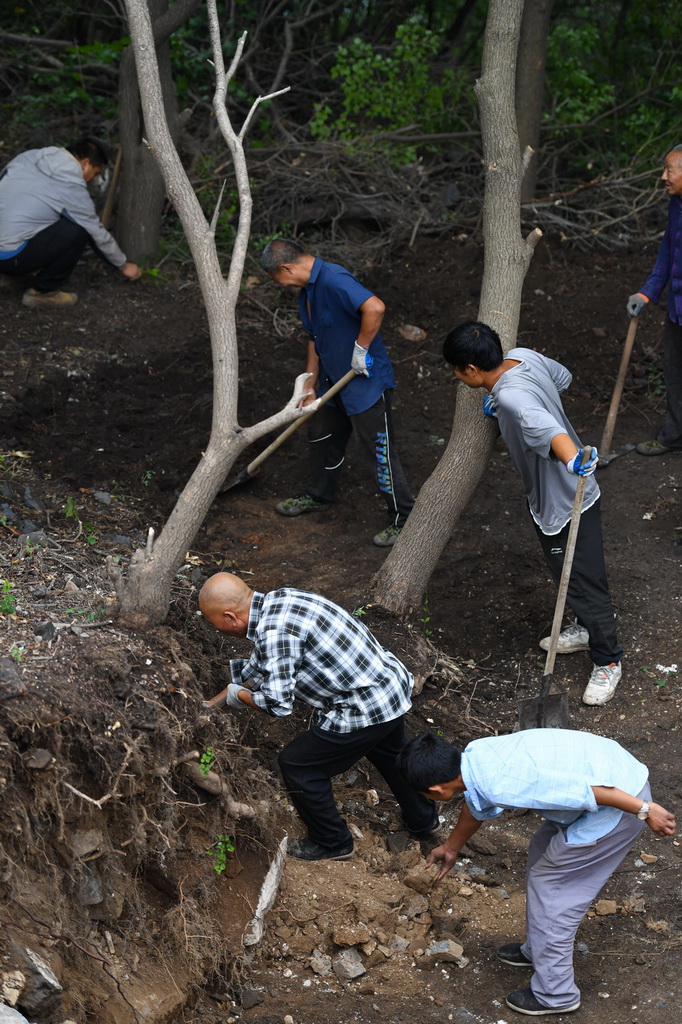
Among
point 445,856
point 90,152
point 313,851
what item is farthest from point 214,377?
point 90,152

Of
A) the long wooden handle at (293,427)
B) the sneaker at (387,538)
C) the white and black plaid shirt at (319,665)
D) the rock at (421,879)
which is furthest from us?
the sneaker at (387,538)

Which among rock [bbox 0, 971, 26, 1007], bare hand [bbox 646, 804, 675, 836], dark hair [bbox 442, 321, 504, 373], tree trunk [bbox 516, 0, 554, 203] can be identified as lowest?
rock [bbox 0, 971, 26, 1007]

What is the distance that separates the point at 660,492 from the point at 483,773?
308 cm

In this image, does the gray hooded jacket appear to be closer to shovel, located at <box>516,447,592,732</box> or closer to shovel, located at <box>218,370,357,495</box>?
shovel, located at <box>218,370,357,495</box>

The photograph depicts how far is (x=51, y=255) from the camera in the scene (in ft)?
22.4

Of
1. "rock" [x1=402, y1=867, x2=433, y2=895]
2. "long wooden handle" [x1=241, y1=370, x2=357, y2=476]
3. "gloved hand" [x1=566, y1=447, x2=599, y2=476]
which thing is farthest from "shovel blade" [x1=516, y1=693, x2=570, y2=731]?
"long wooden handle" [x1=241, y1=370, x2=357, y2=476]

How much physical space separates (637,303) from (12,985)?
4567 mm

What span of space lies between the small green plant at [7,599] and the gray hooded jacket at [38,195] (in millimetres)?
3686

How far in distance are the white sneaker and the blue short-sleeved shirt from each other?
1782 mm

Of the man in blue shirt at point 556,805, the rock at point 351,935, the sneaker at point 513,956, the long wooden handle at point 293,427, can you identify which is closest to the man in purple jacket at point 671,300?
the long wooden handle at point 293,427

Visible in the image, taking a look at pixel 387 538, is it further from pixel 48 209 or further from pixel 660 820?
pixel 48 209

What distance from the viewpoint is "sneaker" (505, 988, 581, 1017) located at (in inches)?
124

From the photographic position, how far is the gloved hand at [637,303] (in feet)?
18.1

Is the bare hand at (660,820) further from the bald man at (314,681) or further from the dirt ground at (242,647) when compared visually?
the bald man at (314,681)
